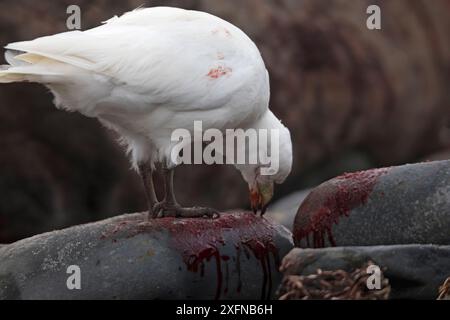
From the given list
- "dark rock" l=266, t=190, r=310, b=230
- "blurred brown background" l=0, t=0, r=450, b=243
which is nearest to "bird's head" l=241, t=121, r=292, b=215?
"dark rock" l=266, t=190, r=310, b=230

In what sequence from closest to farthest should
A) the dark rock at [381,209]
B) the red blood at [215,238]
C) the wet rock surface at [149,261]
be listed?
the wet rock surface at [149,261]
the red blood at [215,238]
the dark rock at [381,209]

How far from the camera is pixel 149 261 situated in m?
7.21

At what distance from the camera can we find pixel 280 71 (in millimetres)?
14070

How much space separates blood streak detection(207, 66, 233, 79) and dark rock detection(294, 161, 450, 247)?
1177 millimetres

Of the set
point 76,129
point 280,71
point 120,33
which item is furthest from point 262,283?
point 280,71

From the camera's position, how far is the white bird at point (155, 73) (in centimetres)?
750

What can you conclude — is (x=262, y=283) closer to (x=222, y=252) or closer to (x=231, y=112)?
(x=222, y=252)

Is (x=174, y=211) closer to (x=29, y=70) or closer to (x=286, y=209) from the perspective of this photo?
(x=29, y=70)

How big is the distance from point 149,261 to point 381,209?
69.9 inches

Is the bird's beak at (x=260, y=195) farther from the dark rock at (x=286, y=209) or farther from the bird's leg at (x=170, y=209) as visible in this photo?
the dark rock at (x=286, y=209)

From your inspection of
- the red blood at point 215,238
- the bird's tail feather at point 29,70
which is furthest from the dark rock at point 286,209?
the bird's tail feather at point 29,70

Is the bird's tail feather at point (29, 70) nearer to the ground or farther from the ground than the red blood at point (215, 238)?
farther from the ground

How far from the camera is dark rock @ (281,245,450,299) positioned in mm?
6910
